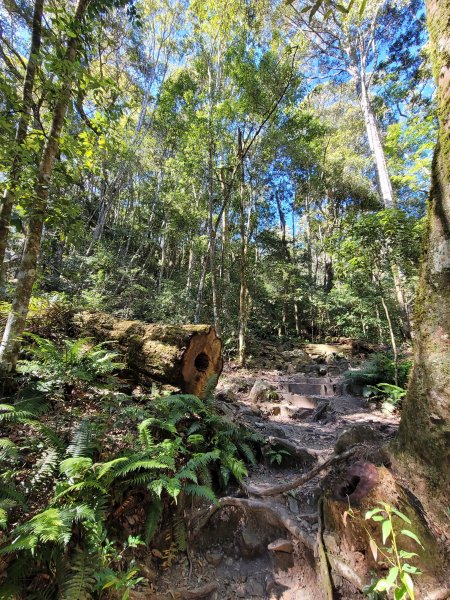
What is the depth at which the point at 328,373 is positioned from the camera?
10.1 metres

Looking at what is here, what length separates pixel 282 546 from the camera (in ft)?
8.61

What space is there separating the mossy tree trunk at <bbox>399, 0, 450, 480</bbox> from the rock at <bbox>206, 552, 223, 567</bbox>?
2.06m

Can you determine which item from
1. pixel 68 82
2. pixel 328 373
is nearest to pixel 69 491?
pixel 68 82

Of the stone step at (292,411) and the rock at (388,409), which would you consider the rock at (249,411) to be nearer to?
the stone step at (292,411)

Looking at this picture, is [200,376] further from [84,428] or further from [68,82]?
[68,82]

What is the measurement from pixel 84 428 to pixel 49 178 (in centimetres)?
332

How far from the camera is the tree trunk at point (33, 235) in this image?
364 cm

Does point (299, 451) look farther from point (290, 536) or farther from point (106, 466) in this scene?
point (106, 466)

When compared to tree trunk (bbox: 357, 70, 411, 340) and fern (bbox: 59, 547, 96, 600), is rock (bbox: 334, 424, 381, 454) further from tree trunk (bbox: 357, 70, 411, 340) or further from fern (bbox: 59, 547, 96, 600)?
tree trunk (bbox: 357, 70, 411, 340)

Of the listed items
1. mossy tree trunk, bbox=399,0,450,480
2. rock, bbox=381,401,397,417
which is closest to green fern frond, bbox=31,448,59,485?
mossy tree trunk, bbox=399,0,450,480

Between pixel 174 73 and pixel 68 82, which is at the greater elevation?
pixel 174 73

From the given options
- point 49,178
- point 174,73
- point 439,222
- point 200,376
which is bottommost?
point 200,376

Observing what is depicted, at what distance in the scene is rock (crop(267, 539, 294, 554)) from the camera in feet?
8.56

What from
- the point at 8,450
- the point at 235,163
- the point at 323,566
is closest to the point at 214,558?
the point at 323,566
